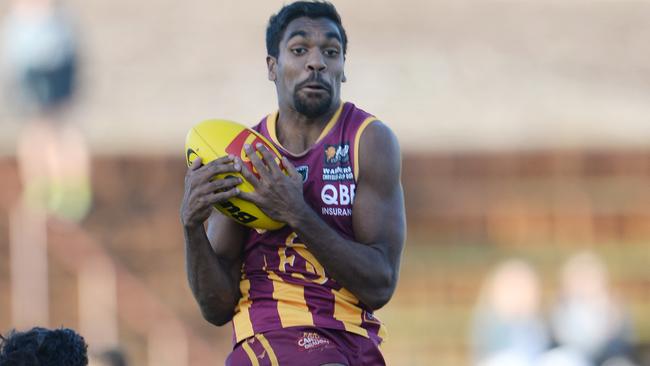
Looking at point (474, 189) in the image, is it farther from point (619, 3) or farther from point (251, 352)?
point (251, 352)

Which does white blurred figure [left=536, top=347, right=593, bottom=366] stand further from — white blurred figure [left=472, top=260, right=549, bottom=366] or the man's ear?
the man's ear

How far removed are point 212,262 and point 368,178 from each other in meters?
0.69

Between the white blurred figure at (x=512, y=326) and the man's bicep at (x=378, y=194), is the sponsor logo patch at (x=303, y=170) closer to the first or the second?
the man's bicep at (x=378, y=194)

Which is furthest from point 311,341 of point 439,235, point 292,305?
point 439,235

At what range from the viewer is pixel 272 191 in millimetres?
5250

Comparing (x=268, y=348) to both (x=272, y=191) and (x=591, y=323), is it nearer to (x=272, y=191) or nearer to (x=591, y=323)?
(x=272, y=191)

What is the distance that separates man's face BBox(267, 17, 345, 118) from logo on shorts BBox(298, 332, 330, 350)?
0.87m

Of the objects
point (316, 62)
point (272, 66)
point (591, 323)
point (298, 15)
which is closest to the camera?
point (316, 62)

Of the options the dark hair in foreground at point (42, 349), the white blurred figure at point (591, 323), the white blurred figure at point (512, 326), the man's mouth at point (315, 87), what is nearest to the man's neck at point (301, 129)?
the man's mouth at point (315, 87)

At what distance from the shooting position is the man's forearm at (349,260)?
5.29 m

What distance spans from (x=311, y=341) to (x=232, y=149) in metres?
0.79

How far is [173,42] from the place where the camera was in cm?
2286

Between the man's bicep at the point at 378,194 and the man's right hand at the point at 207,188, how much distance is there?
533 mm

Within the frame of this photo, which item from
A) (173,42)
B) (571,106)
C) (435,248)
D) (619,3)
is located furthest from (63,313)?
(619,3)
